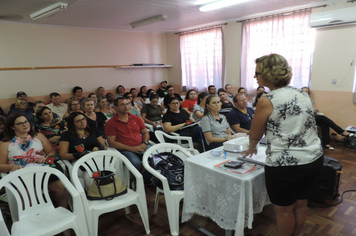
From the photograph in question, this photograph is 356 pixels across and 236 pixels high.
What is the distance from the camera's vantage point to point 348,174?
2.96 m

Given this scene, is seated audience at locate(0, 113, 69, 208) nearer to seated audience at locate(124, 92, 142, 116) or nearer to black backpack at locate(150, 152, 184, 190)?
black backpack at locate(150, 152, 184, 190)

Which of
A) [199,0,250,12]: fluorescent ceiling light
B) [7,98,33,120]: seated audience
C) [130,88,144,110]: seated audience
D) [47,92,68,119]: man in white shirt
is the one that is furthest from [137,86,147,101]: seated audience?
[199,0,250,12]: fluorescent ceiling light

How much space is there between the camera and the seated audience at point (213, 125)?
2.58m

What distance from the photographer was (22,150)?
2.23 metres

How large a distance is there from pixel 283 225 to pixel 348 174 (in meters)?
2.12

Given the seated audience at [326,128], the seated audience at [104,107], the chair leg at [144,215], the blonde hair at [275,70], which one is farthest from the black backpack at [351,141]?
the seated audience at [104,107]

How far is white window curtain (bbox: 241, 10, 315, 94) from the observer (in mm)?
4445

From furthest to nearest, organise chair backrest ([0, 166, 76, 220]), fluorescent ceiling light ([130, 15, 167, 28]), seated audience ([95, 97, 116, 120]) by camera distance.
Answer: fluorescent ceiling light ([130, 15, 167, 28]) < seated audience ([95, 97, 116, 120]) < chair backrest ([0, 166, 76, 220])

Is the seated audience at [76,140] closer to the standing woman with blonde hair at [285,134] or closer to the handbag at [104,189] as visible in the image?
the handbag at [104,189]

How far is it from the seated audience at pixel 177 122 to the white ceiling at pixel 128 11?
172cm

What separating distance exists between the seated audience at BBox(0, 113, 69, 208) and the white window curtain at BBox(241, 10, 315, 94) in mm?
4411

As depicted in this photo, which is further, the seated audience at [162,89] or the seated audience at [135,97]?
the seated audience at [162,89]

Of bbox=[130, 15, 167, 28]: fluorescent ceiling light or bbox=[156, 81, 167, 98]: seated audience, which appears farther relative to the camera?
bbox=[156, 81, 167, 98]: seated audience

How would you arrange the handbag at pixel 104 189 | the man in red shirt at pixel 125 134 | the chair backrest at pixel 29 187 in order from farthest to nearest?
the man in red shirt at pixel 125 134
the handbag at pixel 104 189
the chair backrest at pixel 29 187
